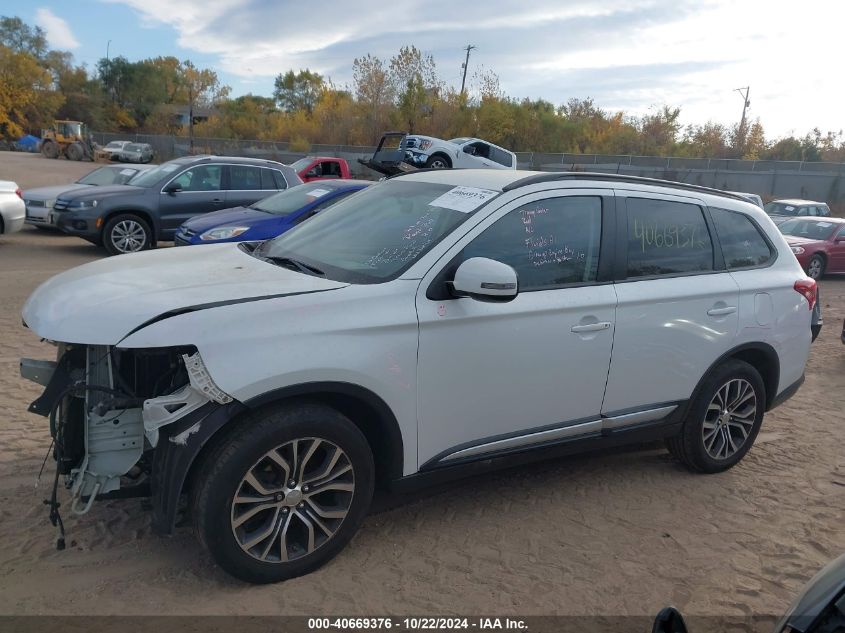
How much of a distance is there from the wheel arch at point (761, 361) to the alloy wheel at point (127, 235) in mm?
9774

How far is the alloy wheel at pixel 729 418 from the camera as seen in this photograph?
4.53 meters

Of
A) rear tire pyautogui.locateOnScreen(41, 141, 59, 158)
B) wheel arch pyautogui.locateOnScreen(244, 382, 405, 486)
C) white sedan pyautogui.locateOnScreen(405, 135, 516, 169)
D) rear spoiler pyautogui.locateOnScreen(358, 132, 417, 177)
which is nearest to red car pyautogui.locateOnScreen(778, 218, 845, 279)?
white sedan pyautogui.locateOnScreen(405, 135, 516, 169)

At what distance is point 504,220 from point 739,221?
2.04 metres

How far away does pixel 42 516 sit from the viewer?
3.55 meters

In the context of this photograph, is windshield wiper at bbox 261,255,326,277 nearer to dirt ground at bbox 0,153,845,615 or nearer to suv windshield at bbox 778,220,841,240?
dirt ground at bbox 0,153,845,615

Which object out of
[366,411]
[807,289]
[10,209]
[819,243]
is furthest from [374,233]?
[819,243]

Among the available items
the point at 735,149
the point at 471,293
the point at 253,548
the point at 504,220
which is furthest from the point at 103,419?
the point at 735,149

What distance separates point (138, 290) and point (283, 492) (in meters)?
1.13

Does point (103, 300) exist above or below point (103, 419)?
above

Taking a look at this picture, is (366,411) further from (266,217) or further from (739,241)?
(266,217)

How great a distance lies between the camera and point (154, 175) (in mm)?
12195

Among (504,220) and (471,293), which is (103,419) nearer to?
(471,293)

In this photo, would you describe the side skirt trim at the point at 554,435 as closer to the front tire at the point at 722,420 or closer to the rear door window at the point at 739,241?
the front tire at the point at 722,420

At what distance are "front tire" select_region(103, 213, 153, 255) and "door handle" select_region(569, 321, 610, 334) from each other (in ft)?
31.3
